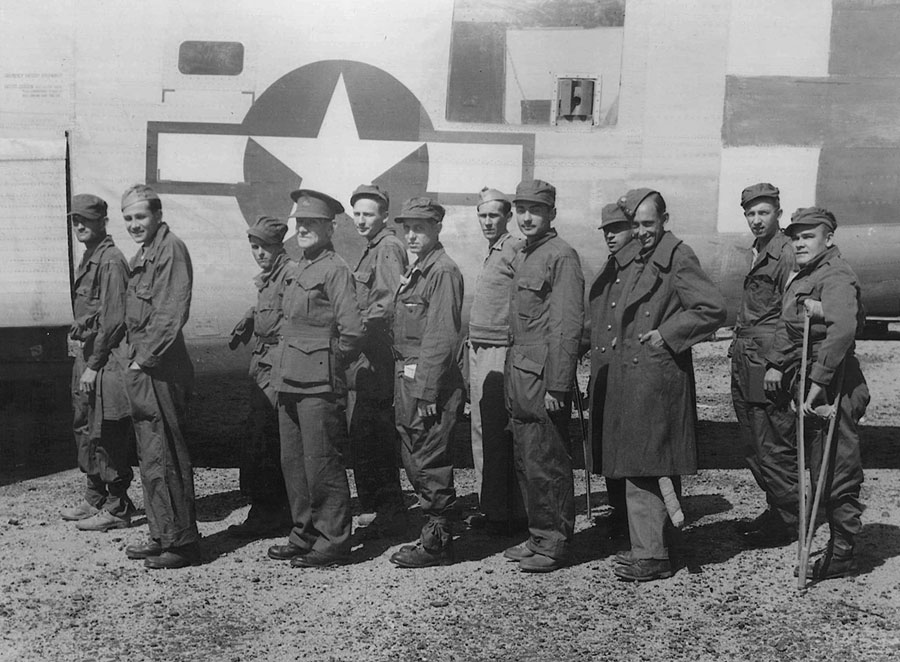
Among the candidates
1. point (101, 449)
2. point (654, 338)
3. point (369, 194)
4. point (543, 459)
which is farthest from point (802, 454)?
point (101, 449)

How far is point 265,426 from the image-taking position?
668cm

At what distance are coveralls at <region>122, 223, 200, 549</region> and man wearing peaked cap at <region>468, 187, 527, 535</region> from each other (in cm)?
193

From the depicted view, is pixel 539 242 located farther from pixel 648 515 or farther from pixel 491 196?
pixel 648 515

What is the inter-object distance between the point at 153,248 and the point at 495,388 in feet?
7.75

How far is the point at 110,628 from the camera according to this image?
5.01m

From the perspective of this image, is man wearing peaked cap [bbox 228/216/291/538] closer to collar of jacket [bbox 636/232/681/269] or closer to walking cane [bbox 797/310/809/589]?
collar of jacket [bbox 636/232/681/269]

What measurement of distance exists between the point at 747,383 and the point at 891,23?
3230mm

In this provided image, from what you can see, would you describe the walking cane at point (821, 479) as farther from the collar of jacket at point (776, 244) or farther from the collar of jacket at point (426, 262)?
the collar of jacket at point (426, 262)

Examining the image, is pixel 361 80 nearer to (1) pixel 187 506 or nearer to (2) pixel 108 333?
(2) pixel 108 333

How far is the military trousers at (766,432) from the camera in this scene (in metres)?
6.14

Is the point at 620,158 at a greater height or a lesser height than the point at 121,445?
greater

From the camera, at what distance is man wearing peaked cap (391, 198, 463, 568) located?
230 inches

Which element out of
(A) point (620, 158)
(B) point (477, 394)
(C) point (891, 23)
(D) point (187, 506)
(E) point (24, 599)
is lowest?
(E) point (24, 599)

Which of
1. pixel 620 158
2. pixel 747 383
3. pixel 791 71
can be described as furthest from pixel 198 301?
pixel 791 71
